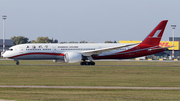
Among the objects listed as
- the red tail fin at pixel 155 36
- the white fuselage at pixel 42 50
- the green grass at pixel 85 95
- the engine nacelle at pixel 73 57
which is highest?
the red tail fin at pixel 155 36

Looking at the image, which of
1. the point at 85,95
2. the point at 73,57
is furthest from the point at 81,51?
the point at 85,95

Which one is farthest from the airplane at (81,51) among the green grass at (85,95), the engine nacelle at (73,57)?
the green grass at (85,95)

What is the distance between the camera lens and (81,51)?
5397 centimetres

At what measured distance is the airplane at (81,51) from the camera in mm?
52094

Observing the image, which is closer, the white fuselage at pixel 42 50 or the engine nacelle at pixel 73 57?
the engine nacelle at pixel 73 57

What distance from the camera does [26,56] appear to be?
5209 cm

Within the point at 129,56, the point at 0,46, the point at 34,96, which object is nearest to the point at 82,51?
the point at 129,56

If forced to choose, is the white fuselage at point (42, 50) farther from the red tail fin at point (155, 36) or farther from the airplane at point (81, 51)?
the red tail fin at point (155, 36)

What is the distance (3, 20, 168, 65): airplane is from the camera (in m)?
52.1

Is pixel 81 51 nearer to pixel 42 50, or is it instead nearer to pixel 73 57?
pixel 73 57

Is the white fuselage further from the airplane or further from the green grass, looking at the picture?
the green grass

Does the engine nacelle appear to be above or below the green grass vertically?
above

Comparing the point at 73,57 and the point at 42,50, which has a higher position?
the point at 42,50

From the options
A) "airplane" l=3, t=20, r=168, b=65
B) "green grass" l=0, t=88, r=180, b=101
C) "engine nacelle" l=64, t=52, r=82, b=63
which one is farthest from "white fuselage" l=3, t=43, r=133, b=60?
"green grass" l=0, t=88, r=180, b=101
